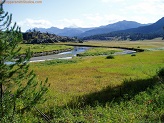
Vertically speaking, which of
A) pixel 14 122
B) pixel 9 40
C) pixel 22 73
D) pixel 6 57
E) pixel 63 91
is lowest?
pixel 63 91

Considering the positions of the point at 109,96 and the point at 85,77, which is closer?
the point at 109,96

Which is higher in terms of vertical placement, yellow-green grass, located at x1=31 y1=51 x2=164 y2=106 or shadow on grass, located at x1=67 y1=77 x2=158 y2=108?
shadow on grass, located at x1=67 y1=77 x2=158 y2=108

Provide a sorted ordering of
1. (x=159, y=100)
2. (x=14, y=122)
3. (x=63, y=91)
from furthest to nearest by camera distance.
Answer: (x=63, y=91), (x=159, y=100), (x=14, y=122)

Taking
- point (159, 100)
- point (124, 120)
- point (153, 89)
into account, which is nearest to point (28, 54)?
point (124, 120)

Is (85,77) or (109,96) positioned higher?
(109,96)

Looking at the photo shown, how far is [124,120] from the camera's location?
1568 cm

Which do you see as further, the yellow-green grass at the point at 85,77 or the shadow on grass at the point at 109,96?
the yellow-green grass at the point at 85,77

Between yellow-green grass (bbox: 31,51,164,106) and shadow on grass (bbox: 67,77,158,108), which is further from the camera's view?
yellow-green grass (bbox: 31,51,164,106)

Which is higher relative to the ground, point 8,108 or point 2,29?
point 2,29

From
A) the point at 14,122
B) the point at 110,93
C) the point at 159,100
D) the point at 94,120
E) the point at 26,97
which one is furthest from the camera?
the point at 110,93

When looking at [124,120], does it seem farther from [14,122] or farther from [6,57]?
[6,57]

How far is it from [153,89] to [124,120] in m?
9.57

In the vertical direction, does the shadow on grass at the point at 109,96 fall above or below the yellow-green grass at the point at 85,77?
above

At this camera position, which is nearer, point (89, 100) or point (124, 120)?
point (124, 120)
